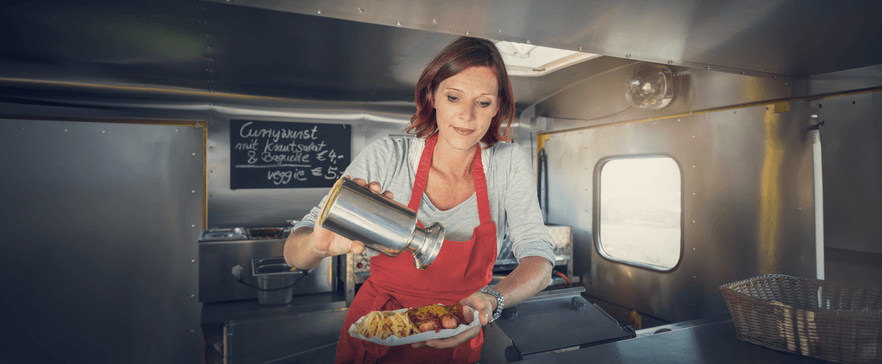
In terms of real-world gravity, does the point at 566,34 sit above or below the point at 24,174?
above

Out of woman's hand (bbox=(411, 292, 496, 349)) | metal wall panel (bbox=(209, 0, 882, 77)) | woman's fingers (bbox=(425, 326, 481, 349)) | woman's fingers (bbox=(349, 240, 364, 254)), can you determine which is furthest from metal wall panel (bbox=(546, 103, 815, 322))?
woman's fingers (bbox=(349, 240, 364, 254))

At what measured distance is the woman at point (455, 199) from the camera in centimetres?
141

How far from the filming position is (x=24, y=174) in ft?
8.82

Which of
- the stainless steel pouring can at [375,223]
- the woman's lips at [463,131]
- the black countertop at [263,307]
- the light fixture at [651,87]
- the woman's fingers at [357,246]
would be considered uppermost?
the light fixture at [651,87]

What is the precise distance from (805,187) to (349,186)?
222 centimetres

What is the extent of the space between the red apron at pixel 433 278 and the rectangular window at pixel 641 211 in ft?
5.78

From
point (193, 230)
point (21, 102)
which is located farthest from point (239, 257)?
point (21, 102)

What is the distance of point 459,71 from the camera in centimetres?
142

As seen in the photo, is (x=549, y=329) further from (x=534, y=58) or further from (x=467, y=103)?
(x=534, y=58)

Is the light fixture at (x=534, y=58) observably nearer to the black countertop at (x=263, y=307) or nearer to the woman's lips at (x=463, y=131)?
the woman's lips at (x=463, y=131)

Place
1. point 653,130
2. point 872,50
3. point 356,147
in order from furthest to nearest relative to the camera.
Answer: point 356,147 → point 653,130 → point 872,50

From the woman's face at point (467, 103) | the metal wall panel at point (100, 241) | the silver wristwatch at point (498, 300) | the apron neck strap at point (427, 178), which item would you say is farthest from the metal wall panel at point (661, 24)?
the metal wall panel at point (100, 241)

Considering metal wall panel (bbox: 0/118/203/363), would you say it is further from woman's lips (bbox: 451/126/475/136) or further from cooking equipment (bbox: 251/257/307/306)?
woman's lips (bbox: 451/126/475/136)

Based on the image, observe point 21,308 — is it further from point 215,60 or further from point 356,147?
point 356,147
